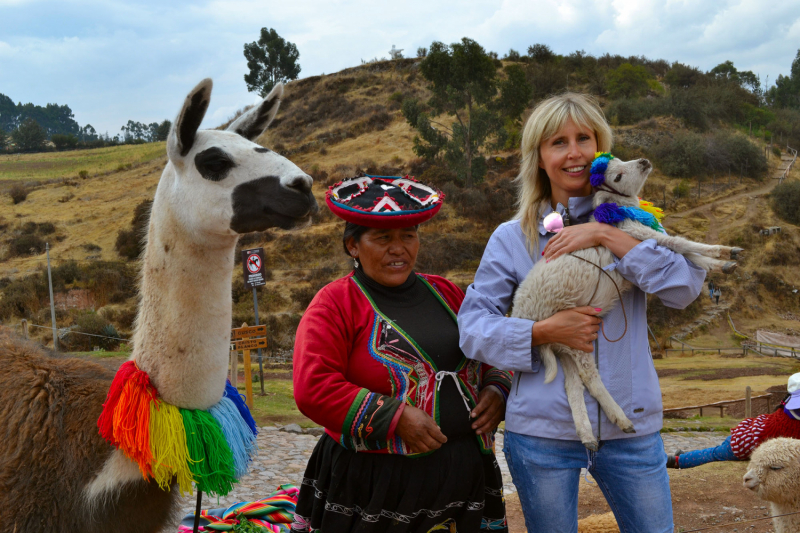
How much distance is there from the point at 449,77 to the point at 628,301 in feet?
95.0

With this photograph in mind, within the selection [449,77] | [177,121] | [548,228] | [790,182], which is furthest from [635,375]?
[790,182]

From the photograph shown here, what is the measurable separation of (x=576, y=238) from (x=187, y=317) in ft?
4.84

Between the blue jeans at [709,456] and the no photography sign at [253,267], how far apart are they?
756cm

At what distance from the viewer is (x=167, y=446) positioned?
2.11 metres

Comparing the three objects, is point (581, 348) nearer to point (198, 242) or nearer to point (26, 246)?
point (198, 242)

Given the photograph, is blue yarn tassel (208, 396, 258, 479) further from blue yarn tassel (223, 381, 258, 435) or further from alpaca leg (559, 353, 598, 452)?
alpaca leg (559, 353, 598, 452)

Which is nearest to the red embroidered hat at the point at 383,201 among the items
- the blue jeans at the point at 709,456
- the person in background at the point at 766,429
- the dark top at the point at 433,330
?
the dark top at the point at 433,330

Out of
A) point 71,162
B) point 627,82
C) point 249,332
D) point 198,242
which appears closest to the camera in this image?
point 198,242

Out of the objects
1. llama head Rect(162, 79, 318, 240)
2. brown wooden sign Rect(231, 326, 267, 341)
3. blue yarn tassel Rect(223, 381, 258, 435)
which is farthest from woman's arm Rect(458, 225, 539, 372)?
brown wooden sign Rect(231, 326, 267, 341)

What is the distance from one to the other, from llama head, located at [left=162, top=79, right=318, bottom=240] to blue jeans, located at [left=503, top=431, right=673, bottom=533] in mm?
1164

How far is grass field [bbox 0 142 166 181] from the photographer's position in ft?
132

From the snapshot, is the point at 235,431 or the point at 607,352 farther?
the point at 235,431

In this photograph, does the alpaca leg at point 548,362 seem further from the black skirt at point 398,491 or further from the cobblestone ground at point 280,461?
the cobblestone ground at point 280,461

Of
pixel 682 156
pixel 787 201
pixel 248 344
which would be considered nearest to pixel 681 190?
pixel 682 156
